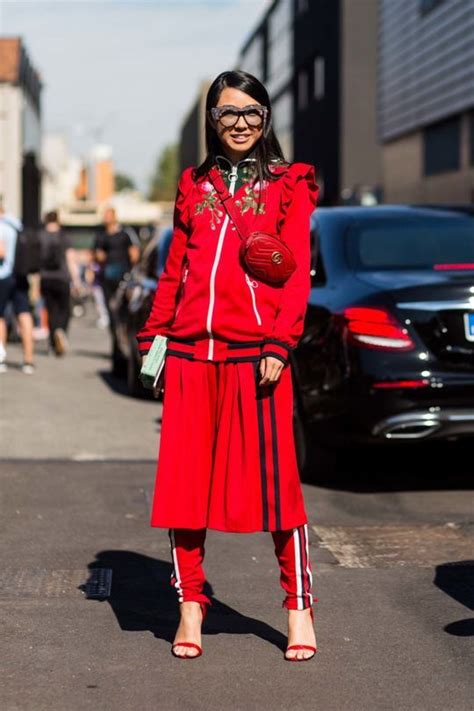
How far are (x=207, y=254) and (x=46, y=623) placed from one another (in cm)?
144

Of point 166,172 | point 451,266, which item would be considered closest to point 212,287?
point 451,266

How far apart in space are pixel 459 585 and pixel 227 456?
5.14ft

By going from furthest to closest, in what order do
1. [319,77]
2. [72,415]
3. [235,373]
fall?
[319,77], [72,415], [235,373]

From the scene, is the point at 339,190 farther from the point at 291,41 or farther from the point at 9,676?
the point at 9,676

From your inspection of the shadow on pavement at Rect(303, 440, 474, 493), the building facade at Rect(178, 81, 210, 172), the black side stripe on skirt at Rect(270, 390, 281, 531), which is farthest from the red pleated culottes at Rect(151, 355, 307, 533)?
the building facade at Rect(178, 81, 210, 172)

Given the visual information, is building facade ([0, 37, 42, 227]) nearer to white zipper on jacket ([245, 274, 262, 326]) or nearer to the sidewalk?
the sidewalk

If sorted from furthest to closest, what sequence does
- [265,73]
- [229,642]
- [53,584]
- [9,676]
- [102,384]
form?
1. [265,73]
2. [102,384]
3. [53,584]
4. [229,642]
5. [9,676]

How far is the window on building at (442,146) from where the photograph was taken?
3312cm

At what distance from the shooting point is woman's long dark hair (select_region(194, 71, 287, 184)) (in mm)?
4688

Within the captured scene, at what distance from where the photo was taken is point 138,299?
1327 centimetres

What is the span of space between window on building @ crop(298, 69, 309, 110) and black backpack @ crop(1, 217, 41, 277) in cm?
4232

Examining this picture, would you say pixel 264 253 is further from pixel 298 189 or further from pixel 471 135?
pixel 471 135

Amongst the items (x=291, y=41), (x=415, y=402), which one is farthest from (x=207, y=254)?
(x=291, y=41)

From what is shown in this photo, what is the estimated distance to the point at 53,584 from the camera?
5777 mm
